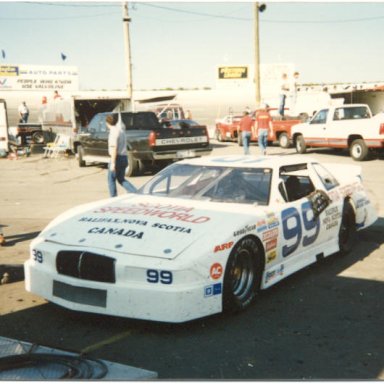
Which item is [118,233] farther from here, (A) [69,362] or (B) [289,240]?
(B) [289,240]

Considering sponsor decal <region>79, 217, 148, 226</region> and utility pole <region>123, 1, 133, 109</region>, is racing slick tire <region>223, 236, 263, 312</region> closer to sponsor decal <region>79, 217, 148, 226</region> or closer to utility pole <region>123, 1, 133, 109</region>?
sponsor decal <region>79, 217, 148, 226</region>

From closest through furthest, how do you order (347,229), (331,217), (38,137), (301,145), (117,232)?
(117,232) → (331,217) → (347,229) → (301,145) → (38,137)

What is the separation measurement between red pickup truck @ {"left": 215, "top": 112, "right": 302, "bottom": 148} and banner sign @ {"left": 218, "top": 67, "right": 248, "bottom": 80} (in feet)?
168

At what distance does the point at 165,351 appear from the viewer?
3861 millimetres

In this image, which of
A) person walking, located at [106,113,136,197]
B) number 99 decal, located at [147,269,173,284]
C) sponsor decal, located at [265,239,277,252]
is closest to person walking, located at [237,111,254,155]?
person walking, located at [106,113,136,197]

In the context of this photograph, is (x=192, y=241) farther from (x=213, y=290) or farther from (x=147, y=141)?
(x=147, y=141)

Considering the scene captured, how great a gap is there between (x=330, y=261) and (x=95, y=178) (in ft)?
30.5

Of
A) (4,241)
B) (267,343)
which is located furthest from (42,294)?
(4,241)

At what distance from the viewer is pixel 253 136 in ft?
73.0

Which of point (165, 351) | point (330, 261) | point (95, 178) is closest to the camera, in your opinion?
point (165, 351)

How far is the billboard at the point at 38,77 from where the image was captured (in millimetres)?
59594

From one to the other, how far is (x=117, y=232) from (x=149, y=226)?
0.27 meters

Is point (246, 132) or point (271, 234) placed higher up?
point (246, 132)

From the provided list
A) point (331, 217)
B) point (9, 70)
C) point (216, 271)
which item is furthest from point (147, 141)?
point (9, 70)
